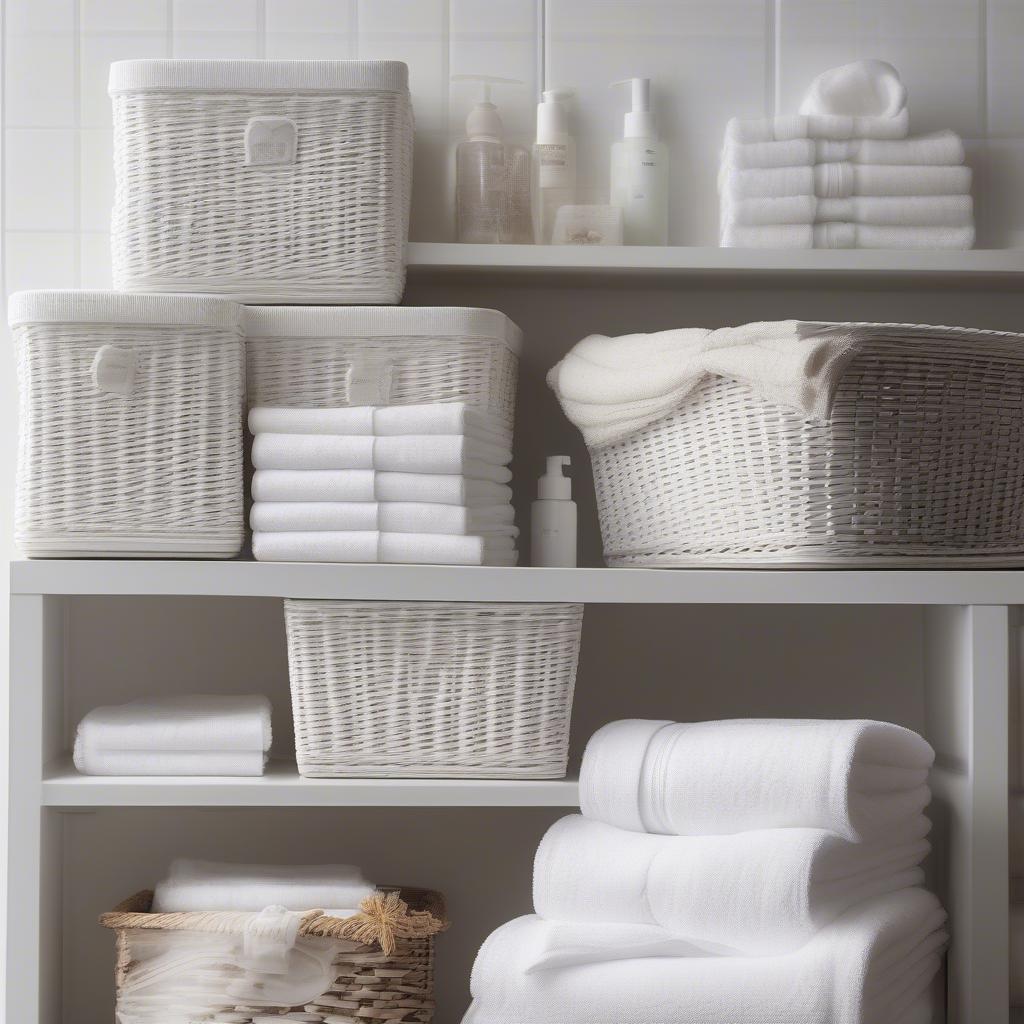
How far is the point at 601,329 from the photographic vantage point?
1371mm

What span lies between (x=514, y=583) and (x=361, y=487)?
17 cm

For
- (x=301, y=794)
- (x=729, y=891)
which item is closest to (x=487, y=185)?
(x=301, y=794)

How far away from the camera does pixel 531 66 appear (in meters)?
1.35

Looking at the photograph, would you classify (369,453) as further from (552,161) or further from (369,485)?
(552,161)

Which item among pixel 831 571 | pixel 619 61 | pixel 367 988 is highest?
pixel 619 61

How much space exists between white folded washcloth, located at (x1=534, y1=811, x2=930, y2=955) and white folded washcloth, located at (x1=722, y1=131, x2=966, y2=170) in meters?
0.66

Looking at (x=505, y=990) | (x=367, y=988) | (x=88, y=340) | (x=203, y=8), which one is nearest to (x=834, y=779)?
(x=505, y=990)

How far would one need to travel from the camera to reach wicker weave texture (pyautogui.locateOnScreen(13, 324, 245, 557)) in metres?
1.11

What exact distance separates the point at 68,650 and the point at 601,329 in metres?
0.70

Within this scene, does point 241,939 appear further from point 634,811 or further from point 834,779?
point 834,779

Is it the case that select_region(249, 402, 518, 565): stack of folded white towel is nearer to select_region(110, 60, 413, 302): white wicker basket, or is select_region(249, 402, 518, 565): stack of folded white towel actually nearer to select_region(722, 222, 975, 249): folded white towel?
select_region(110, 60, 413, 302): white wicker basket

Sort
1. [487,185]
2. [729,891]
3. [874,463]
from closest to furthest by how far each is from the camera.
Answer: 1. [729,891]
2. [874,463]
3. [487,185]

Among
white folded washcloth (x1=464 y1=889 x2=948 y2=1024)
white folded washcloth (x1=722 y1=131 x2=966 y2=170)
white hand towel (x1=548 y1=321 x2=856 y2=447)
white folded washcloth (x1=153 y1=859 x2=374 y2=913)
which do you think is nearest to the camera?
white folded washcloth (x1=464 y1=889 x2=948 y2=1024)

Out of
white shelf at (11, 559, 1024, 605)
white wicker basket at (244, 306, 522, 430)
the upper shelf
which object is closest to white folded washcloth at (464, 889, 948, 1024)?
white shelf at (11, 559, 1024, 605)
